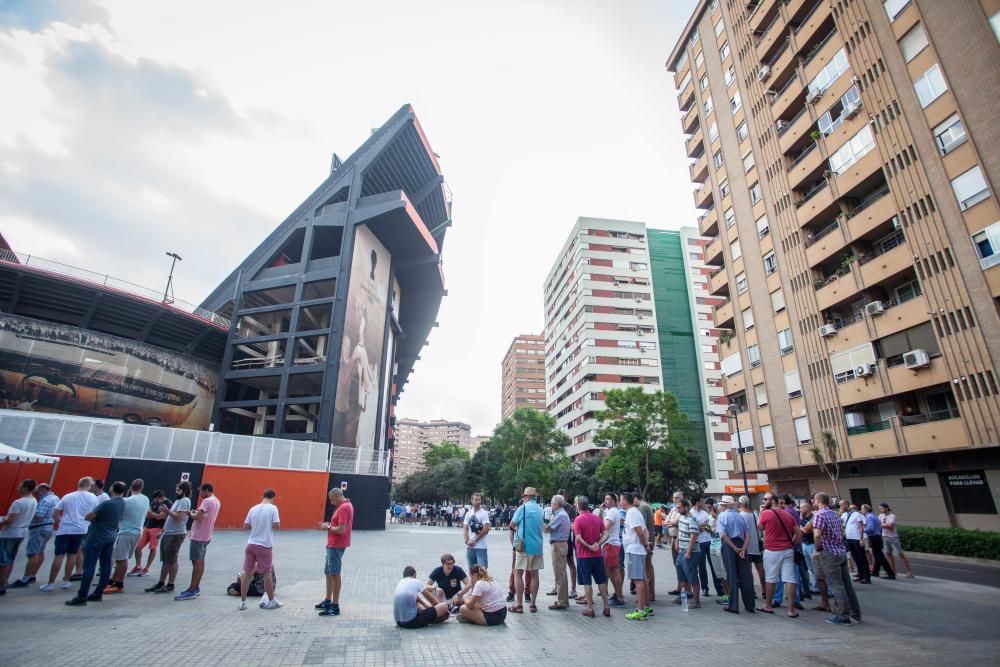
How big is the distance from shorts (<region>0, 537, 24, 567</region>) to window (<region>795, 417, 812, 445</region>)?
2878 centimetres

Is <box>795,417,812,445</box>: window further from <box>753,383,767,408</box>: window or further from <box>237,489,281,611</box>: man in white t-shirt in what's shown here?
<box>237,489,281,611</box>: man in white t-shirt

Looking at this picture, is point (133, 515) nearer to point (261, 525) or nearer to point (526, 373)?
point (261, 525)

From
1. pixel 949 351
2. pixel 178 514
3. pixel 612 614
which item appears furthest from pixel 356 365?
pixel 949 351

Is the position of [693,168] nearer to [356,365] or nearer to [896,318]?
[896,318]

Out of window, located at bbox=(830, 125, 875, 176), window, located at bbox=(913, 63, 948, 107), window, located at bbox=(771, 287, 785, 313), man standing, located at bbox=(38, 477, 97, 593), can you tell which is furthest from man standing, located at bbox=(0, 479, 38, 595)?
window, located at bbox=(771, 287, 785, 313)

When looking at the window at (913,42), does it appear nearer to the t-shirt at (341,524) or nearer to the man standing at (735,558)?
the man standing at (735,558)

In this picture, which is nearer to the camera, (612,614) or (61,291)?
(612,614)

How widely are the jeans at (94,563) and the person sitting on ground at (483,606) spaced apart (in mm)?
5335

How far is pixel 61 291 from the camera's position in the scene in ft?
95.7

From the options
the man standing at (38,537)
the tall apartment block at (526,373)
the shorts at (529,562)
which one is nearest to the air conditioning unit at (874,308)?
the shorts at (529,562)

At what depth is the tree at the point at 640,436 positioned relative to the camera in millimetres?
34938

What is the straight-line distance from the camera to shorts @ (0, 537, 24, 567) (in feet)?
23.7

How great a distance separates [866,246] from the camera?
22672mm

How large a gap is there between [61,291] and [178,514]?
3114cm
